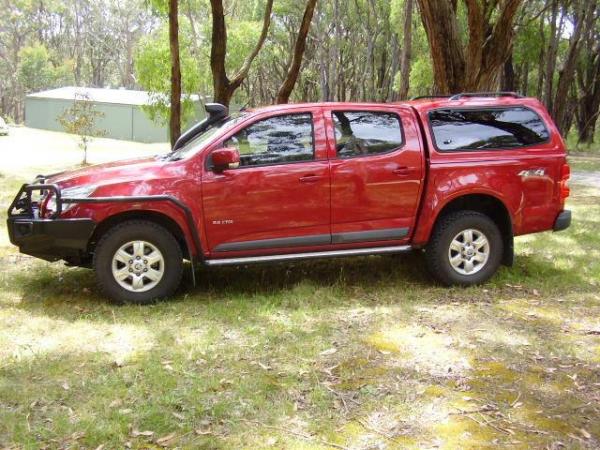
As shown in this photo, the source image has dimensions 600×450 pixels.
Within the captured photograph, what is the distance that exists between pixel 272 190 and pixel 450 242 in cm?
187

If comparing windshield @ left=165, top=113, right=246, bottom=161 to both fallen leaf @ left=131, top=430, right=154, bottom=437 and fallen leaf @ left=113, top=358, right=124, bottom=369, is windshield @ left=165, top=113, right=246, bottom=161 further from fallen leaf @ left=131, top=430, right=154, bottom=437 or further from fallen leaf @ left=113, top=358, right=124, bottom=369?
fallen leaf @ left=131, top=430, right=154, bottom=437

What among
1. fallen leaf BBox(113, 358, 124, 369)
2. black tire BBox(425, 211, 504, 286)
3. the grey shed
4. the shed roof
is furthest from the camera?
the shed roof

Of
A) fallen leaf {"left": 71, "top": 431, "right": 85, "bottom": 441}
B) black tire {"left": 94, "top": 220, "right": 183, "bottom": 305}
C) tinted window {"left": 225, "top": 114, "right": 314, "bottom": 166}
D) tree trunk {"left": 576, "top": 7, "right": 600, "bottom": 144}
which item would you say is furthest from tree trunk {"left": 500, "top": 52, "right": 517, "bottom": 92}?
fallen leaf {"left": 71, "top": 431, "right": 85, "bottom": 441}

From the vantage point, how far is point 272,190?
586 cm

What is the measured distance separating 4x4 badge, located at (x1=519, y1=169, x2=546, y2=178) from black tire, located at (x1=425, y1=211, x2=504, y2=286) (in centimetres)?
55

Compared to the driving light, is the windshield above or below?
above

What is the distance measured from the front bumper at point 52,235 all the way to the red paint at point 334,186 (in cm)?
Answer: 11

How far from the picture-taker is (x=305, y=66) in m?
46.1

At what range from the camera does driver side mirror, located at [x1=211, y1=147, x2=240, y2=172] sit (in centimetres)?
566

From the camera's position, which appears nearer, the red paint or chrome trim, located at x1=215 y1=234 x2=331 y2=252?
the red paint

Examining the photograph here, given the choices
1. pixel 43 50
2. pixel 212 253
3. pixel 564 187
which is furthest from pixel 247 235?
pixel 43 50

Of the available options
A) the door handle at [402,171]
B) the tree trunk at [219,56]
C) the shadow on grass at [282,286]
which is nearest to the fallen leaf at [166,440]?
the shadow on grass at [282,286]

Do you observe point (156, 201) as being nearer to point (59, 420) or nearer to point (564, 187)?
point (59, 420)

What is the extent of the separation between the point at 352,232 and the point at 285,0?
32405 millimetres
